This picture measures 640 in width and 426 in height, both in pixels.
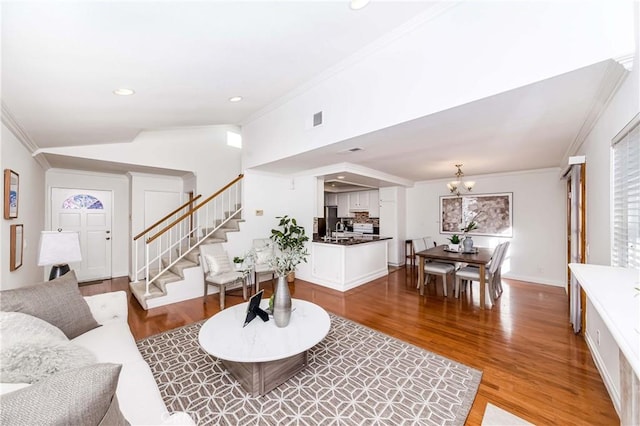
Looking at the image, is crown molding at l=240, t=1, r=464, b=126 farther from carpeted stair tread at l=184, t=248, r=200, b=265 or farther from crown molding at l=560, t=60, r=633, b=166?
carpeted stair tread at l=184, t=248, r=200, b=265

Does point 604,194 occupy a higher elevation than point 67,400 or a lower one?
higher

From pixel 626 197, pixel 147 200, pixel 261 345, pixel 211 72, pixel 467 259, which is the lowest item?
pixel 261 345

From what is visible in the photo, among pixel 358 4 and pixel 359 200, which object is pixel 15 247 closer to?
pixel 358 4

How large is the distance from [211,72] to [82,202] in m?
4.78

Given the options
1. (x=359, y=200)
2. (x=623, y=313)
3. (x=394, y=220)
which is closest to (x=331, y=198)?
(x=359, y=200)

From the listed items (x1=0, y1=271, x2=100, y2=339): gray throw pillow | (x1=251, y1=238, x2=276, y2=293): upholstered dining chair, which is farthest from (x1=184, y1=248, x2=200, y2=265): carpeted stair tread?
(x1=0, y1=271, x2=100, y2=339): gray throw pillow

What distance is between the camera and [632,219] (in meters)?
1.74

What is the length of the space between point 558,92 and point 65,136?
207 inches

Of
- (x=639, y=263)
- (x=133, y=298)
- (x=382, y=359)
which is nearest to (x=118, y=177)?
(x=133, y=298)

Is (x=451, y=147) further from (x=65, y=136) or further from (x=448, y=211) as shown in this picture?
(x=65, y=136)

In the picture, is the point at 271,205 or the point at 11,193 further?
the point at 271,205

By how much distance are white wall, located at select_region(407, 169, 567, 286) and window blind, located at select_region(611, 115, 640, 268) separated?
12.3ft

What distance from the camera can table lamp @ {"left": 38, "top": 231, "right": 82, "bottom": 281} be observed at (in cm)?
236

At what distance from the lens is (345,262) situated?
4609 mm
